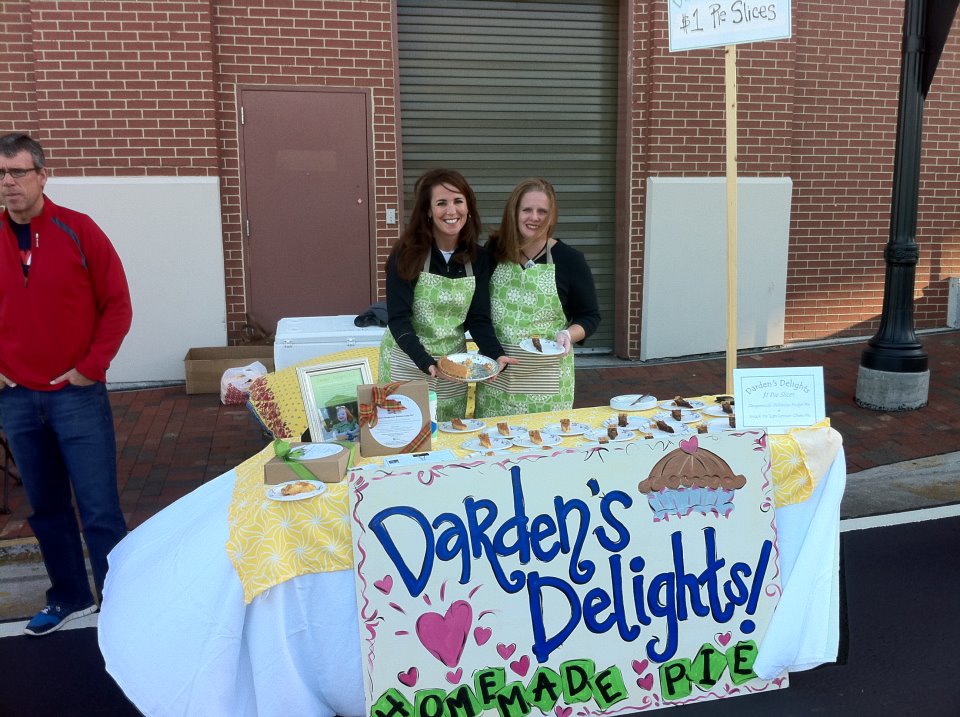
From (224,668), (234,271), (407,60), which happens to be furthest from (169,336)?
(224,668)

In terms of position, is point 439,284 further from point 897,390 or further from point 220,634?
point 897,390

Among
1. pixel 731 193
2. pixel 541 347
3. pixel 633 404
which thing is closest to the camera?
pixel 633 404

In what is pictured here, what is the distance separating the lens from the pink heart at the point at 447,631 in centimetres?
283

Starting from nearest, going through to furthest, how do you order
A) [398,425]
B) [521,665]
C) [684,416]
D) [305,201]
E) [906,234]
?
[521,665], [398,425], [684,416], [906,234], [305,201]

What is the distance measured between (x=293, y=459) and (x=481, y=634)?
0.84m

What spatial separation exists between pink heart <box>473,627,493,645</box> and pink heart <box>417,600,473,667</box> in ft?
0.09

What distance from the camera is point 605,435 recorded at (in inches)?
127

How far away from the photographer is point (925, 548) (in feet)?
15.1

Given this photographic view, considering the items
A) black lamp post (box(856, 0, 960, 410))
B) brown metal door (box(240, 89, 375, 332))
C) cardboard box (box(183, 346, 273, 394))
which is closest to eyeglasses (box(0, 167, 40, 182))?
cardboard box (box(183, 346, 273, 394))

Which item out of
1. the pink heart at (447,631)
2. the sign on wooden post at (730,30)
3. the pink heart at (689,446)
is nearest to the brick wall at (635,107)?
the sign on wooden post at (730,30)

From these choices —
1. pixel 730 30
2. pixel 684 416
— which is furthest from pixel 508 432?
pixel 730 30

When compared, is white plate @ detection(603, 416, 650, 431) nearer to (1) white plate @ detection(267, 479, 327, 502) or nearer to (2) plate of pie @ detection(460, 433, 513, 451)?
(2) plate of pie @ detection(460, 433, 513, 451)

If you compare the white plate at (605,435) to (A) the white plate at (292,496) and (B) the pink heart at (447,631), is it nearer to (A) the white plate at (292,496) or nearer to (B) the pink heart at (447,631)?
(B) the pink heart at (447,631)

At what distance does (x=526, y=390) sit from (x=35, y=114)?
590 cm
